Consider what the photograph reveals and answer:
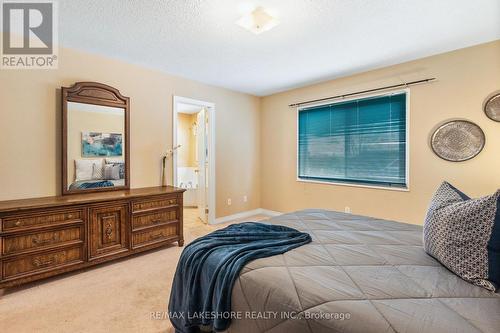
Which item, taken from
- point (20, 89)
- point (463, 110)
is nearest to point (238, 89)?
point (20, 89)

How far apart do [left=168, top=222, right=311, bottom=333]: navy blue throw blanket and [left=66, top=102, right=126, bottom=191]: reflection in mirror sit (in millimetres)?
2045

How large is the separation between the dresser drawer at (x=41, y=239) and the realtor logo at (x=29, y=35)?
1.72 meters

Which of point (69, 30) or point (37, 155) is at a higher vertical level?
point (69, 30)

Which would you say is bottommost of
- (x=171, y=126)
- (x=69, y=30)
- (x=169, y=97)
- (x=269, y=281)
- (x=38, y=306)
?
(x=38, y=306)

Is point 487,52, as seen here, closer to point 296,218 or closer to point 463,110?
point 463,110

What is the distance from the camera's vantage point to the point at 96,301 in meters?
1.97

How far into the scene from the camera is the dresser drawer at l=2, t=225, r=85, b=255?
2.04 metres

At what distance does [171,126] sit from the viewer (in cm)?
364

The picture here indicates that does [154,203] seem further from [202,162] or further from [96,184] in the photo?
[202,162]

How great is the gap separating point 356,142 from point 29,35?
4250 mm

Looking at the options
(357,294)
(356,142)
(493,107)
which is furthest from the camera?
(356,142)

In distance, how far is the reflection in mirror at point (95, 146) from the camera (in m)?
2.72

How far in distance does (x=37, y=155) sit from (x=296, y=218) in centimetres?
280

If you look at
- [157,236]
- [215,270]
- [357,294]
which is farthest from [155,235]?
[357,294]
